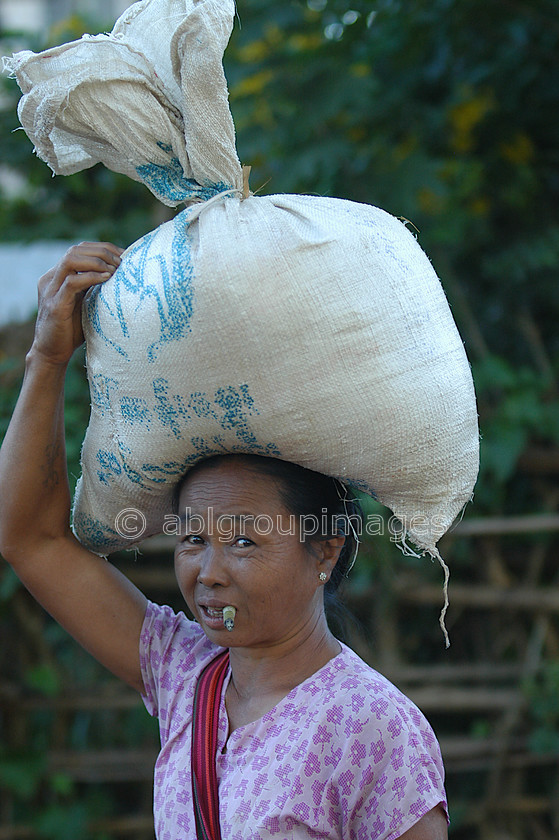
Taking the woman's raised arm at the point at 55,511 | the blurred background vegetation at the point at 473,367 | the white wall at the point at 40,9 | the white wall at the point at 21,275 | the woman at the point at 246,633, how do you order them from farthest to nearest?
the white wall at the point at 40,9, the white wall at the point at 21,275, the blurred background vegetation at the point at 473,367, the woman's raised arm at the point at 55,511, the woman at the point at 246,633

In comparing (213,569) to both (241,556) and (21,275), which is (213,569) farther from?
(21,275)

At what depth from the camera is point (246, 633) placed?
4.66 ft

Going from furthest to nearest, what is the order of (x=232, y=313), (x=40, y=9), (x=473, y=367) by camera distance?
(x=40, y=9), (x=473, y=367), (x=232, y=313)

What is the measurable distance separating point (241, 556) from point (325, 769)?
37 cm

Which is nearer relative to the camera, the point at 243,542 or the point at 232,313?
the point at 232,313

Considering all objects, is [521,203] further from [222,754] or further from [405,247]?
[222,754]

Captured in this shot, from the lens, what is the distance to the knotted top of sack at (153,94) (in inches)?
51.8

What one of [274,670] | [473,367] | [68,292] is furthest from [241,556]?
[473,367]

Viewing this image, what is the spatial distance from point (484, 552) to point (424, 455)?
2.39m

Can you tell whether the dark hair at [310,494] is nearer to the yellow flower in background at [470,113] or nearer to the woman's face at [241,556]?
the woman's face at [241,556]

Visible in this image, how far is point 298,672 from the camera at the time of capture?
1.50m

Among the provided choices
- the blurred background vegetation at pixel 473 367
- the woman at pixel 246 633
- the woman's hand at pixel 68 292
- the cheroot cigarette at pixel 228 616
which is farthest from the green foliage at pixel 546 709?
the woman's hand at pixel 68 292

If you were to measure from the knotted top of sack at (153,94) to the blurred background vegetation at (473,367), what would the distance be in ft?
5.23

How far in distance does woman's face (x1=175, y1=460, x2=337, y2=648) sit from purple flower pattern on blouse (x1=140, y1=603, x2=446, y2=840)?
0.15 metres
